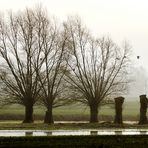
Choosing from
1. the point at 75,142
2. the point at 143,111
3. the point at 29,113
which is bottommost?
the point at 75,142

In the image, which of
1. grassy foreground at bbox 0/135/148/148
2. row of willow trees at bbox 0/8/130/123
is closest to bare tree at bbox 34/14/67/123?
row of willow trees at bbox 0/8/130/123

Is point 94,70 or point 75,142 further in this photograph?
point 94,70

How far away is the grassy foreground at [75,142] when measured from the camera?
69.7ft

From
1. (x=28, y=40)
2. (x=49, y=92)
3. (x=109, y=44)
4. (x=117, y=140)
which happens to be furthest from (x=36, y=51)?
(x=117, y=140)

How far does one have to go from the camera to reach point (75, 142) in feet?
72.2

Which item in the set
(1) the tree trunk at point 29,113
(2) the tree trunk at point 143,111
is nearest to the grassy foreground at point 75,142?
(2) the tree trunk at point 143,111

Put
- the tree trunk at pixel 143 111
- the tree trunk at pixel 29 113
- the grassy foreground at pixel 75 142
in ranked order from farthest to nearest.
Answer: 1. the tree trunk at pixel 29 113
2. the tree trunk at pixel 143 111
3. the grassy foreground at pixel 75 142

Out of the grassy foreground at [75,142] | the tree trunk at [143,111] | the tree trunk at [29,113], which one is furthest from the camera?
the tree trunk at [29,113]

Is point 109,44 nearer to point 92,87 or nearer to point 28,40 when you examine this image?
point 92,87

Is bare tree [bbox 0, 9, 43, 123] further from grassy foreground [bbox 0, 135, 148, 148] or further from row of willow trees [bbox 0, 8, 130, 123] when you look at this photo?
grassy foreground [bbox 0, 135, 148, 148]

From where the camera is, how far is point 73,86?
A: 4906 centimetres

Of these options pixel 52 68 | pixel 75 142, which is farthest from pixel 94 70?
pixel 75 142

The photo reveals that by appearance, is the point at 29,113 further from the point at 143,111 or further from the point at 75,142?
the point at 75,142

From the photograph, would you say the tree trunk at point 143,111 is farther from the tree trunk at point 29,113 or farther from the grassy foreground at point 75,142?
the grassy foreground at point 75,142
